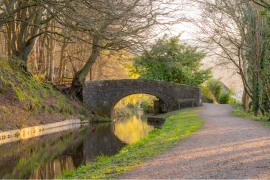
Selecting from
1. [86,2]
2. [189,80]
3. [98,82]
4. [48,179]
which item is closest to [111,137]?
[86,2]

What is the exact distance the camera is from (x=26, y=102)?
1591 cm

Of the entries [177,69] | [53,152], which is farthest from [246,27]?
[177,69]

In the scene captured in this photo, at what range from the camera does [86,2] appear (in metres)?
10.4

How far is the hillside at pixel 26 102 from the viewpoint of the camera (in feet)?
46.6

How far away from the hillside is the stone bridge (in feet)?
9.19

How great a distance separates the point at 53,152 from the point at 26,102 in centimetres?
518

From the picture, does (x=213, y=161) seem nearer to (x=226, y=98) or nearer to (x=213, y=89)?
(x=226, y=98)

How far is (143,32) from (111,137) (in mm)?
4325

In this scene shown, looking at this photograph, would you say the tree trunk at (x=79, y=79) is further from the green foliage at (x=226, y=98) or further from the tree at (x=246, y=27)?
the green foliage at (x=226, y=98)

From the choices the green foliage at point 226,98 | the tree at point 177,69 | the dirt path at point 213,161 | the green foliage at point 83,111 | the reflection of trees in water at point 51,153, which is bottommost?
the reflection of trees in water at point 51,153

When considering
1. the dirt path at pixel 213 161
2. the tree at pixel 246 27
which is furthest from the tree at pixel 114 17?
the dirt path at pixel 213 161

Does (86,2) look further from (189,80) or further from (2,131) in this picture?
(189,80)

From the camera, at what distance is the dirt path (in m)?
5.38

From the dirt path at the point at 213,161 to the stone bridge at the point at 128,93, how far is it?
48.5 ft
